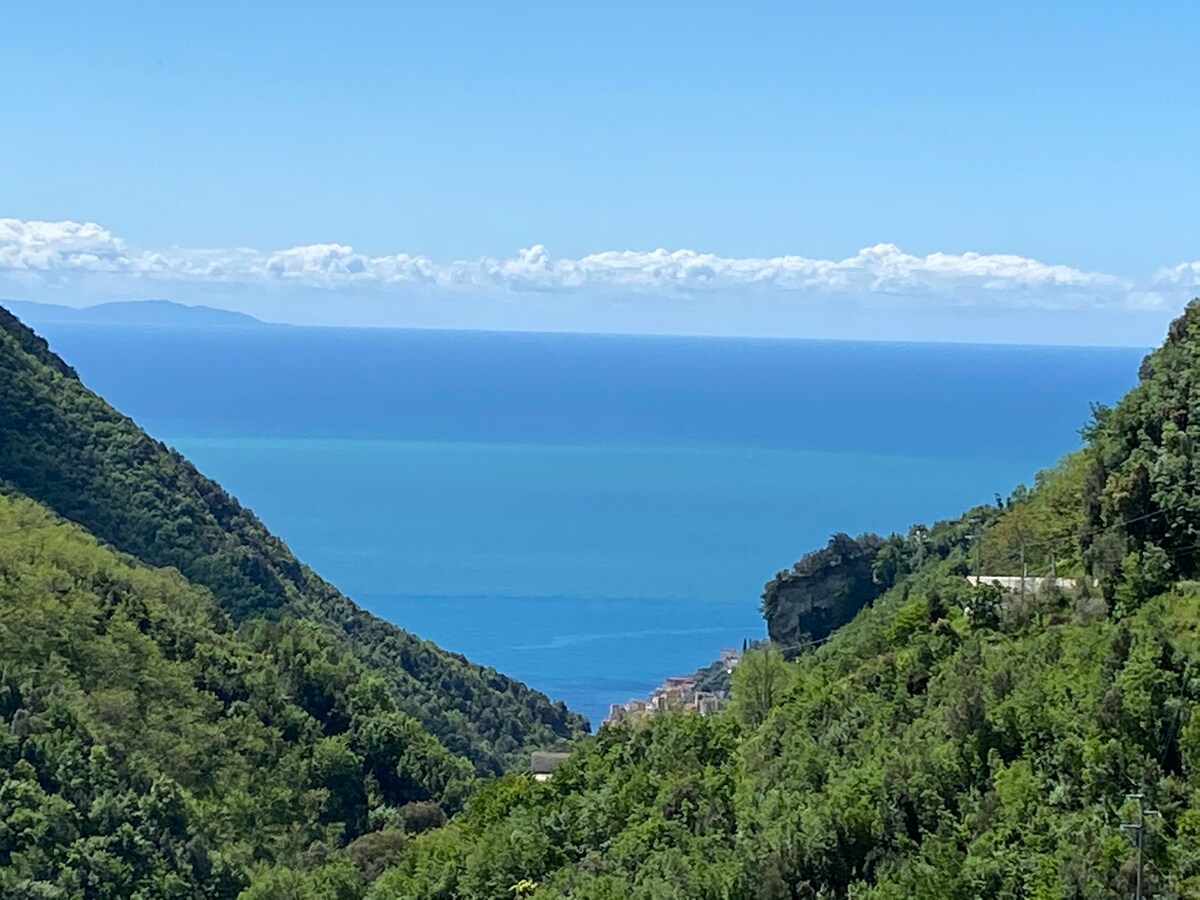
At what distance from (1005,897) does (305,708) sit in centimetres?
2743

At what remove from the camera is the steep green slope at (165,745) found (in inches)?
1286

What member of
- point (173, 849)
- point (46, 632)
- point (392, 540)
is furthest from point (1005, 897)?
point (392, 540)

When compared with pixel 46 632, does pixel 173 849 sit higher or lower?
lower

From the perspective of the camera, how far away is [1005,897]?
1812 cm

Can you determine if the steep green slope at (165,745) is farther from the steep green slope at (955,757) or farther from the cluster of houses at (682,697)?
the cluster of houses at (682,697)

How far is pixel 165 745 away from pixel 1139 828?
25.5 metres

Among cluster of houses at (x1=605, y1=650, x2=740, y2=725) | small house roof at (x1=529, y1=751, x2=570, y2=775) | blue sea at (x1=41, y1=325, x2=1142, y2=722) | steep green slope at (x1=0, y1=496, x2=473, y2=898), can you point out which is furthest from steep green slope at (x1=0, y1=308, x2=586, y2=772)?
small house roof at (x1=529, y1=751, x2=570, y2=775)

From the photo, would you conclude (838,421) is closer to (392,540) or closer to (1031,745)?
(392,540)

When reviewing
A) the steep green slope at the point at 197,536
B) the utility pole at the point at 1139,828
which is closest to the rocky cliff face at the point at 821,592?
the steep green slope at the point at 197,536

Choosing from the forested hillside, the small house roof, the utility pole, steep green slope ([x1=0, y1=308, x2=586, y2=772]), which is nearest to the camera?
the utility pole

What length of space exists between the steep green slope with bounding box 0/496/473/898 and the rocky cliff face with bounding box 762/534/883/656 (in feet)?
31.4

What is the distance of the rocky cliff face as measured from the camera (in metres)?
46.1

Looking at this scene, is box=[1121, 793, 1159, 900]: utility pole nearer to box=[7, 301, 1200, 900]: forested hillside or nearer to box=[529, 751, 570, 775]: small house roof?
box=[7, 301, 1200, 900]: forested hillside

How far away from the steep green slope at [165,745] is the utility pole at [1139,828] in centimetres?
2028
